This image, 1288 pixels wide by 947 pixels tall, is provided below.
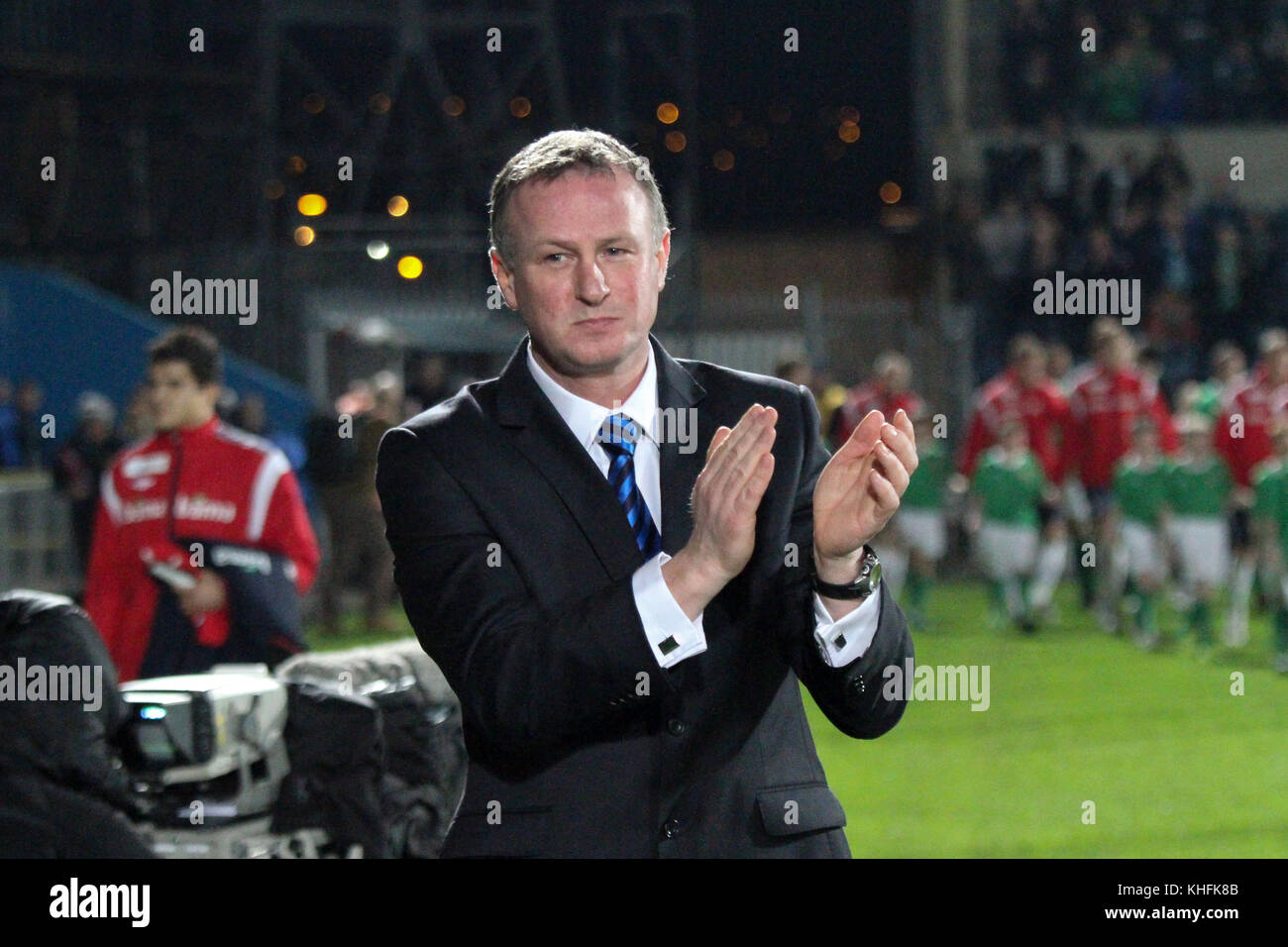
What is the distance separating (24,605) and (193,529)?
2.23 m

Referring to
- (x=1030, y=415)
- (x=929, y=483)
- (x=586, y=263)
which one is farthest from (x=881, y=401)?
(x=586, y=263)

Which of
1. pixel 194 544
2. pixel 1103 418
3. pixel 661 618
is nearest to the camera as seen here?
pixel 661 618

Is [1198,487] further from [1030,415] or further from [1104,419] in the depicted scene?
Answer: [1030,415]

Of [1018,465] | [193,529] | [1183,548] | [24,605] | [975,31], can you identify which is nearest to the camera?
[24,605]

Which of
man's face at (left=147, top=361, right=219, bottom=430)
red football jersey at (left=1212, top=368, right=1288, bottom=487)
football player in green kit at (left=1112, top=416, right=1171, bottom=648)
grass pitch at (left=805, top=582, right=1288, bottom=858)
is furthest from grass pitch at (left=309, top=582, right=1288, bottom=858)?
man's face at (left=147, top=361, right=219, bottom=430)

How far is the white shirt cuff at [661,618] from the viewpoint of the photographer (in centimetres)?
196

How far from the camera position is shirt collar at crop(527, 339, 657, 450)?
215 cm

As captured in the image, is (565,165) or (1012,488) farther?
(1012,488)

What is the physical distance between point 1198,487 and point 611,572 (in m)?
11.0

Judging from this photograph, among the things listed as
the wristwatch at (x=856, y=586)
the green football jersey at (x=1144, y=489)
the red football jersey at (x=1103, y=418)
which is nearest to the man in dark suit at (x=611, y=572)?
the wristwatch at (x=856, y=586)

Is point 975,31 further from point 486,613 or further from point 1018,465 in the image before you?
point 486,613

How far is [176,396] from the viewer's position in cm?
584
